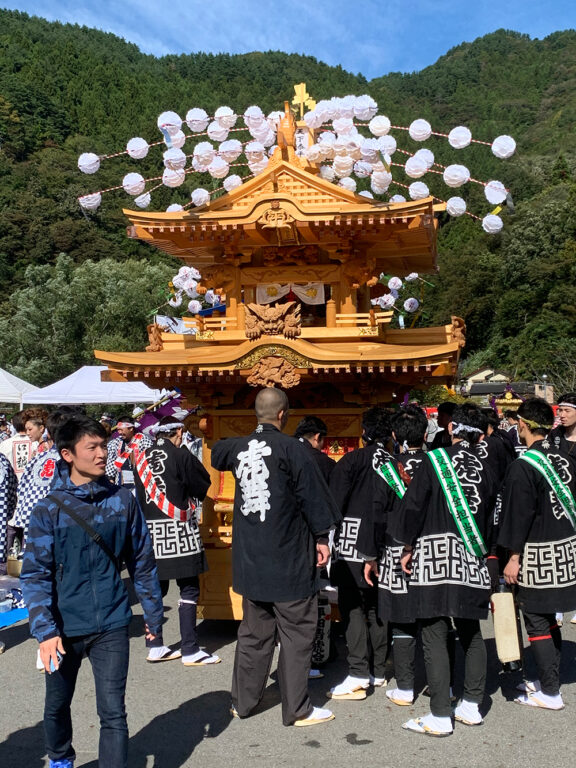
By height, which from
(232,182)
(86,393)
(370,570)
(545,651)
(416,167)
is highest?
(232,182)

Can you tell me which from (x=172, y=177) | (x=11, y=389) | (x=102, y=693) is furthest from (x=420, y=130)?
(x=11, y=389)

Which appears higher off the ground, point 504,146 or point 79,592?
point 504,146

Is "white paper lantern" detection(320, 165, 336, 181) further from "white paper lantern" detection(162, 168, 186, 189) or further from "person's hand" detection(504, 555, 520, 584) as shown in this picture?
"person's hand" detection(504, 555, 520, 584)

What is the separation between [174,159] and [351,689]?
6350 millimetres

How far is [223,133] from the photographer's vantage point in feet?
28.9

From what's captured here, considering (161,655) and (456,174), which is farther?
(456,174)

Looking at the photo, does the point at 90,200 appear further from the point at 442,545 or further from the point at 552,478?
the point at 552,478

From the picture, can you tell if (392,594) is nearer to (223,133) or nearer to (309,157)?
(309,157)

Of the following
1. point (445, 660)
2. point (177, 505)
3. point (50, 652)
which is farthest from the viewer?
point (177, 505)

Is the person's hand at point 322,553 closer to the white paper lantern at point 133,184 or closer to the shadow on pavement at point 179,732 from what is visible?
the shadow on pavement at point 179,732

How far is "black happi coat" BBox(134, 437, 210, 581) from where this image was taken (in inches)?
227

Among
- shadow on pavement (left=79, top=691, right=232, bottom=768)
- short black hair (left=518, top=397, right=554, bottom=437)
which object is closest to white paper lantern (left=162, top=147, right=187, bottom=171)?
short black hair (left=518, top=397, right=554, bottom=437)

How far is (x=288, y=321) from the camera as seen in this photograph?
7.02 meters

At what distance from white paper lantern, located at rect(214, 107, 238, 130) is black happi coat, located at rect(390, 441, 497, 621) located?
18.8 ft
